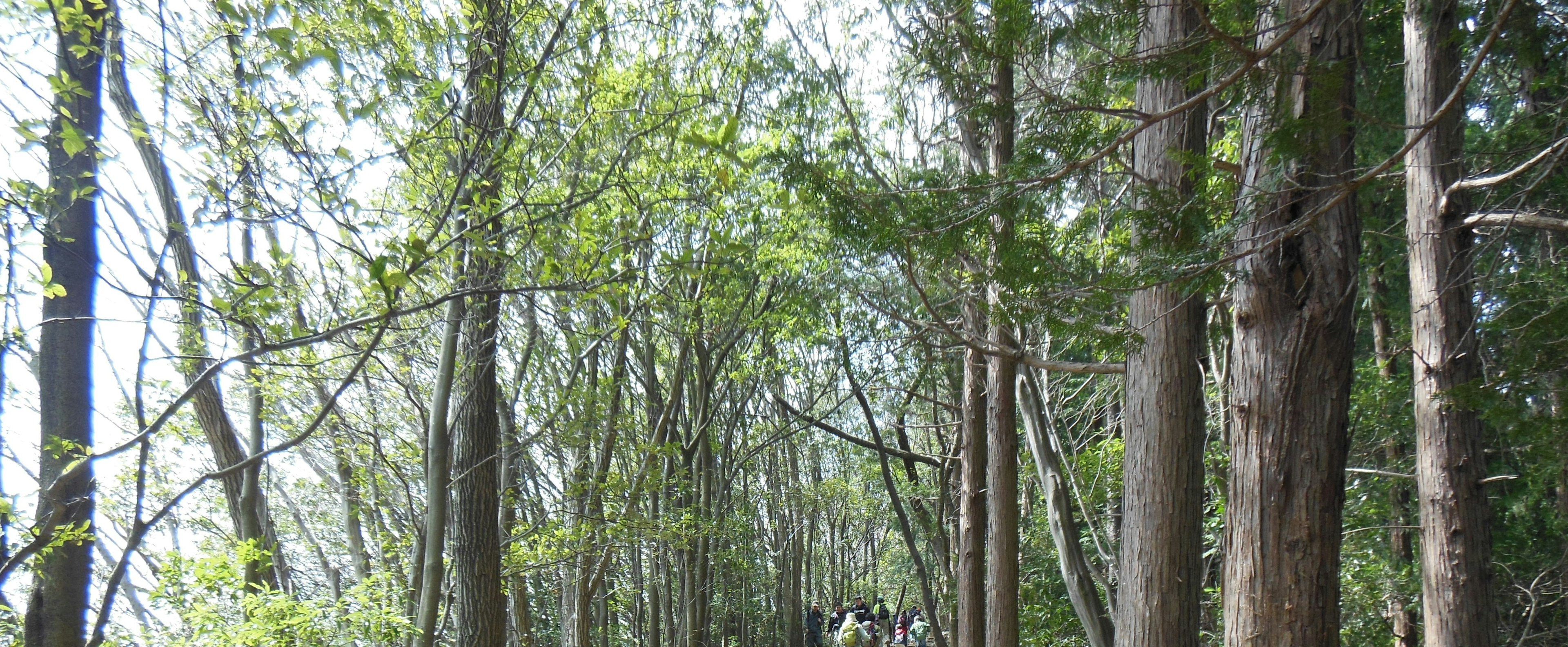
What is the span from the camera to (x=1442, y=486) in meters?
5.95

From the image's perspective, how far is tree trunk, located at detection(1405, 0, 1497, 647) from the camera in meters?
5.84

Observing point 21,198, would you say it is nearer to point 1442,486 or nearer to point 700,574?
point 1442,486

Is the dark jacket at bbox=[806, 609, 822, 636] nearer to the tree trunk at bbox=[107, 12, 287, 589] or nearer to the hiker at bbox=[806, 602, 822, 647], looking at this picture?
the hiker at bbox=[806, 602, 822, 647]

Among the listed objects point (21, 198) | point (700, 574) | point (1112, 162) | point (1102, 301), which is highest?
point (1112, 162)

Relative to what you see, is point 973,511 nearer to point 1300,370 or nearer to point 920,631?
point 1300,370

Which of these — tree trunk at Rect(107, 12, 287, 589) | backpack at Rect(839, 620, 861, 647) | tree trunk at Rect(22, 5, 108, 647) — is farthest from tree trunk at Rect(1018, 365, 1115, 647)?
backpack at Rect(839, 620, 861, 647)

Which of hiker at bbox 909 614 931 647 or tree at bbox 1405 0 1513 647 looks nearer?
tree at bbox 1405 0 1513 647

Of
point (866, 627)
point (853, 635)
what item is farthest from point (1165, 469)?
point (866, 627)

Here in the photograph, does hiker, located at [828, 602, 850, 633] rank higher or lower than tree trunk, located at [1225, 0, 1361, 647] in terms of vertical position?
lower

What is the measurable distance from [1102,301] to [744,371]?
31.9ft

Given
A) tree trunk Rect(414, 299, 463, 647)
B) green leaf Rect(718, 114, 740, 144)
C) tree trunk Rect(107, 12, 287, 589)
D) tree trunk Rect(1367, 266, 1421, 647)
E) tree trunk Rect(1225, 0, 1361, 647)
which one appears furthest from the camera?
tree trunk Rect(1367, 266, 1421, 647)

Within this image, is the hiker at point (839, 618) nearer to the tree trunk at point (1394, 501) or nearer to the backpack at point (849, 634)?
the backpack at point (849, 634)

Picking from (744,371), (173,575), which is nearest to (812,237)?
(744,371)

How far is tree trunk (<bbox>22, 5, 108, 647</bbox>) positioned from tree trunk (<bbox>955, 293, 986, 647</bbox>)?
6412 mm
